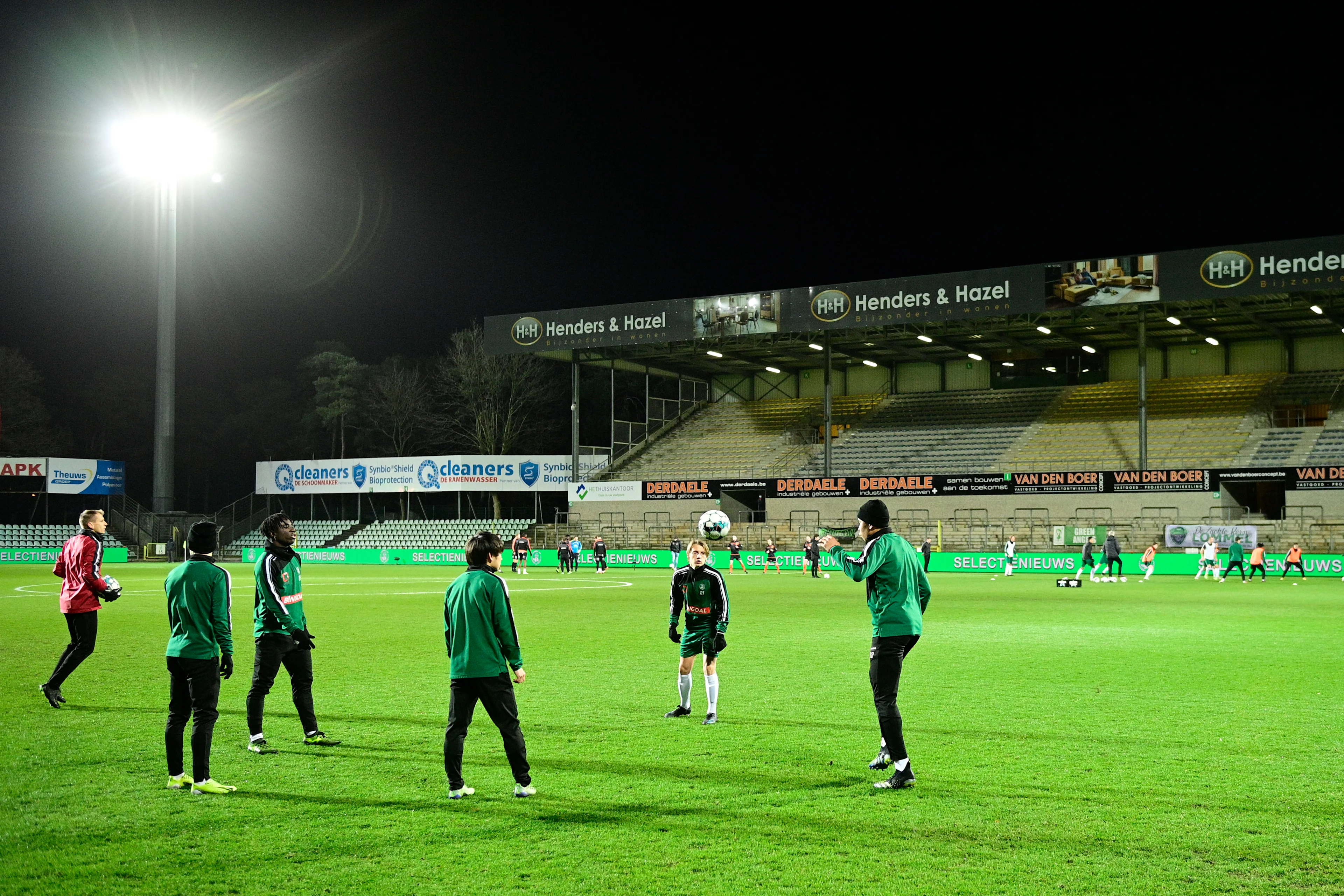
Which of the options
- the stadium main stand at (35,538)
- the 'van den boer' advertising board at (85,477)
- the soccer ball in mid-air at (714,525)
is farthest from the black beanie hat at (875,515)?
the 'van den boer' advertising board at (85,477)

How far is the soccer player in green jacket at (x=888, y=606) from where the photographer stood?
7.70m

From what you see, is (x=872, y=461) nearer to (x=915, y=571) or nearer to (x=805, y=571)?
(x=805, y=571)

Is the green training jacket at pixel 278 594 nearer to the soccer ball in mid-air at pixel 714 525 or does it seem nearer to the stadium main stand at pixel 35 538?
the soccer ball in mid-air at pixel 714 525

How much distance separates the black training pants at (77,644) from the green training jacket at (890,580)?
7893 mm

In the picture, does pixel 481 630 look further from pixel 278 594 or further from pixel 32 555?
pixel 32 555

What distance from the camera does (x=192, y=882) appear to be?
5.66 m

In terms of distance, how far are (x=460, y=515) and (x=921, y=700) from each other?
5771cm

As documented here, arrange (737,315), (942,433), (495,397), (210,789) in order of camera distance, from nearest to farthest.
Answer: (210,789), (737,315), (942,433), (495,397)

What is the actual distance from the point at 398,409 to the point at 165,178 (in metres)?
30.3

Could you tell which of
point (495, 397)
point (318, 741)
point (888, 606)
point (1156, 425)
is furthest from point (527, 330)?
point (888, 606)

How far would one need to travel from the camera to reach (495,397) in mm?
75375

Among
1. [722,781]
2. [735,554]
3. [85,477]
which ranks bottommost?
[722,781]

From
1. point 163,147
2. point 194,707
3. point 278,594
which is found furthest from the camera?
point 163,147

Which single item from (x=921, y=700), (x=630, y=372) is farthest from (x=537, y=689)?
(x=630, y=372)
